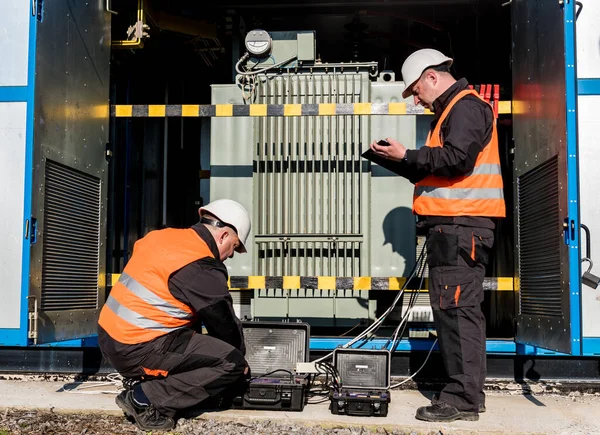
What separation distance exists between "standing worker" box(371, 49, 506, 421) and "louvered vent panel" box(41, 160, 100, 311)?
5.75 ft

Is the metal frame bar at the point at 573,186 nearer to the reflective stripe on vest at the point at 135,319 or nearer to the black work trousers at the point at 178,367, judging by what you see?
the black work trousers at the point at 178,367

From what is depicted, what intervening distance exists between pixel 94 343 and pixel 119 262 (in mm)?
2223

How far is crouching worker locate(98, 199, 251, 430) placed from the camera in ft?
9.48

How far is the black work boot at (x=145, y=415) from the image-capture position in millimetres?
2930

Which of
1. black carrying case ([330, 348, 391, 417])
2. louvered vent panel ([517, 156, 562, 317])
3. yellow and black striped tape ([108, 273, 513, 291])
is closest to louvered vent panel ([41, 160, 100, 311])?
yellow and black striped tape ([108, 273, 513, 291])

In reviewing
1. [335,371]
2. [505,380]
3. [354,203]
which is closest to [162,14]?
[354,203]

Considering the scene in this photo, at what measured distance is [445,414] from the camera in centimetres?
298

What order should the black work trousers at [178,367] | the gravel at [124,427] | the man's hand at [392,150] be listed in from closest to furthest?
the gravel at [124,427] < the black work trousers at [178,367] < the man's hand at [392,150]

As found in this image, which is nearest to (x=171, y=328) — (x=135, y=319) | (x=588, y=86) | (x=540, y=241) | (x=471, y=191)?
(x=135, y=319)

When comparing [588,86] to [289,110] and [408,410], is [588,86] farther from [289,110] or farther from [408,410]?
[408,410]

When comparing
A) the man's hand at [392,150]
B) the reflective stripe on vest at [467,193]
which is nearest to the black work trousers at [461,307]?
the reflective stripe on vest at [467,193]

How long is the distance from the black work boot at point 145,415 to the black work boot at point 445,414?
116cm

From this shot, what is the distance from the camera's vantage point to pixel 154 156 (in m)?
6.59

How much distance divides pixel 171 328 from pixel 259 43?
2290 millimetres
